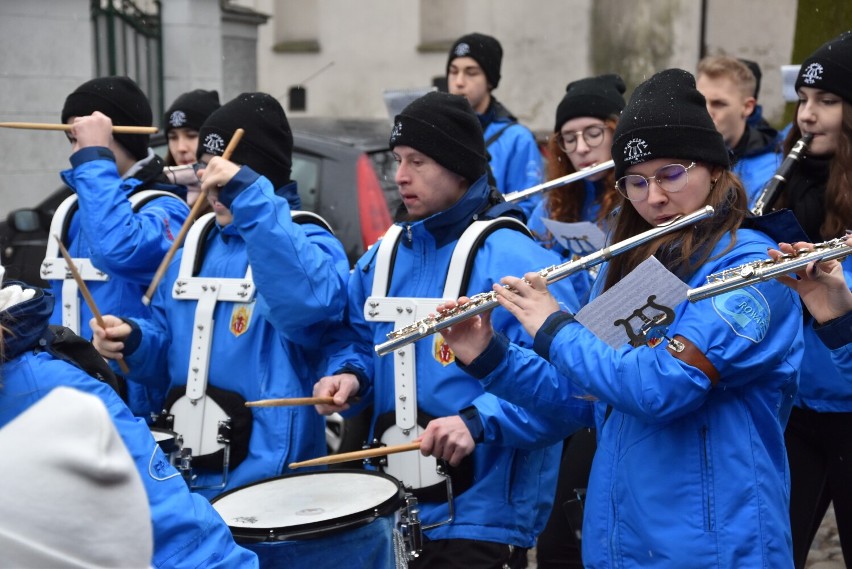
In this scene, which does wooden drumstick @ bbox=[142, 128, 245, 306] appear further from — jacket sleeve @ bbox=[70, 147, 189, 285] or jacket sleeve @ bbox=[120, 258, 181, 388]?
jacket sleeve @ bbox=[70, 147, 189, 285]

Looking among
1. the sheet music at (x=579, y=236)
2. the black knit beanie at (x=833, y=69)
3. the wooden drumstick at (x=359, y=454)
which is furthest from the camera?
the sheet music at (x=579, y=236)

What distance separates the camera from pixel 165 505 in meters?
2.42

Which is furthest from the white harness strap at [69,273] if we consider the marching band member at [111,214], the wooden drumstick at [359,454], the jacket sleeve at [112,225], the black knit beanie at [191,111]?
the wooden drumstick at [359,454]

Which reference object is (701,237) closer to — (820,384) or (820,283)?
(820,283)

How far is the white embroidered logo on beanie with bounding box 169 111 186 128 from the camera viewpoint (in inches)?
216

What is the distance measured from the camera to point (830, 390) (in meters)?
3.89

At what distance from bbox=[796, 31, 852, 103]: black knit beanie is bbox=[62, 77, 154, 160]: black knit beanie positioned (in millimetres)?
2621

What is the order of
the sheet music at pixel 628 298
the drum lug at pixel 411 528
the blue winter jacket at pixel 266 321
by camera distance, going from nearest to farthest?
the sheet music at pixel 628 298
the drum lug at pixel 411 528
the blue winter jacket at pixel 266 321

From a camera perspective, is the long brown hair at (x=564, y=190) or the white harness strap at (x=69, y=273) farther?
the long brown hair at (x=564, y=190)

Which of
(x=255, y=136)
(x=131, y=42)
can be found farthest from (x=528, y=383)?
(x=131, y=42)

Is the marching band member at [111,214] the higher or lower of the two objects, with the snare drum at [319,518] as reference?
higher

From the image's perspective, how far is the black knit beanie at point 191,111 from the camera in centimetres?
548

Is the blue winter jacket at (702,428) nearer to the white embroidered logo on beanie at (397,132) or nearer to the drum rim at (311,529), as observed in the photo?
the drum rim at (311,529)

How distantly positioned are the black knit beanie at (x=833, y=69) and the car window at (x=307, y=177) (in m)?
2.80
